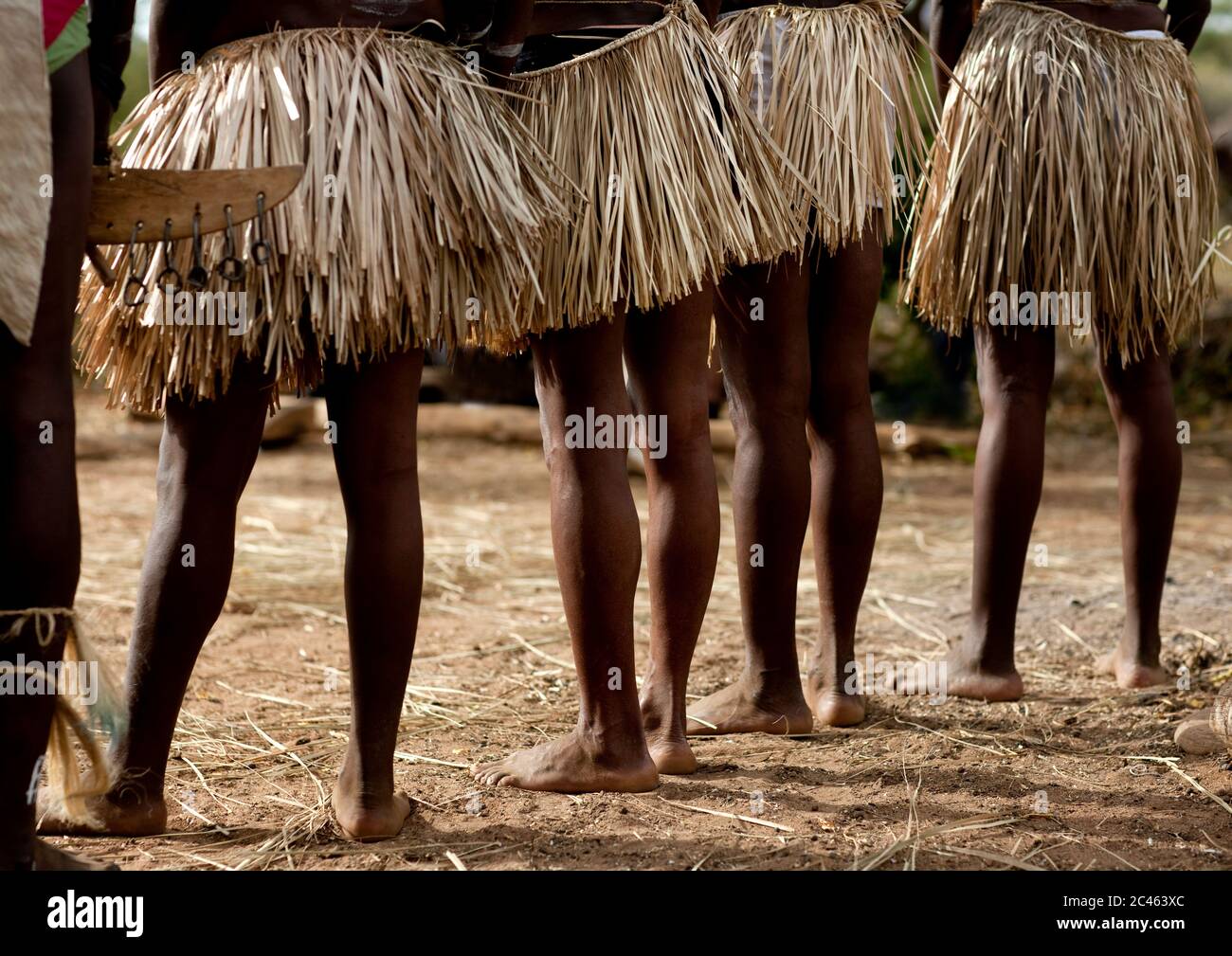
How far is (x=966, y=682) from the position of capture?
303 centimetres

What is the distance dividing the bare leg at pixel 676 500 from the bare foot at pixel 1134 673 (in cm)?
117

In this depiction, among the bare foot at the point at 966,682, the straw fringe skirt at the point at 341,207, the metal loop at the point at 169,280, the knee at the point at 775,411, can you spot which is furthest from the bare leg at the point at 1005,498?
the metal loop at the point at 169,280

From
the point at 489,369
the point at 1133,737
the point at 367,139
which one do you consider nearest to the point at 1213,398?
the point at 489,369

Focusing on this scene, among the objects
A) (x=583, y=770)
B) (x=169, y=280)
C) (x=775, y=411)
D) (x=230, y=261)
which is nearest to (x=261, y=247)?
(x=230, y=261)

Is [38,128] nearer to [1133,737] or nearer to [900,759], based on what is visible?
[900,759]

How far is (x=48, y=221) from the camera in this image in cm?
166

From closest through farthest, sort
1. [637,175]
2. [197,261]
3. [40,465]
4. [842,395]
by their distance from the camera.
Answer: [40,465]
[197,261]
[637,175]
[842,395]

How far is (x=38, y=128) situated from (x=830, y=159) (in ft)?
4.81

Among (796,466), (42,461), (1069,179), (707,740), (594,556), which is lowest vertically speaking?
(707,740)

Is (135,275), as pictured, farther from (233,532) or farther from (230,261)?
(233,532)

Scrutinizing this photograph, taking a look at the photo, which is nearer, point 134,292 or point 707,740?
point 134,292

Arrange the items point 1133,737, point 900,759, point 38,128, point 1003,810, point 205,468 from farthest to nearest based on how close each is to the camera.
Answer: point 1133,737 < point 900,759 < point 1003,810 < point 205,468 < point 38,128

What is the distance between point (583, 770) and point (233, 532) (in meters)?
0.72

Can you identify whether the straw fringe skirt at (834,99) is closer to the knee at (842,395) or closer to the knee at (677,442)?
the knee at (842,395)
